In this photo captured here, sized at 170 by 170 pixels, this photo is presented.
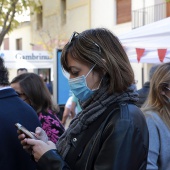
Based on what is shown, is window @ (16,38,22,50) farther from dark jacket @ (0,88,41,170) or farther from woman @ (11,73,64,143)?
dark jacket @ (0,88,41,170)

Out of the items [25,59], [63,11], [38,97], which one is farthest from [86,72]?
[63,11]

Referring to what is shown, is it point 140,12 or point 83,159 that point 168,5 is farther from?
point 83,159

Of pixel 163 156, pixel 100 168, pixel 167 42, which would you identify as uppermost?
pixel 167 42

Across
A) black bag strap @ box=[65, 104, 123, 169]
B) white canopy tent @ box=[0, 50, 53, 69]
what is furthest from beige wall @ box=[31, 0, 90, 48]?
black bag strap @ box=[65, 104, 123, 169]

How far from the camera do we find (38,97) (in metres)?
3.92

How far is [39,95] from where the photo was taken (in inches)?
154

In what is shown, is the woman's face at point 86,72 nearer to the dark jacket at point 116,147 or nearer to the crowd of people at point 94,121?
the crowd of people at point 94,121

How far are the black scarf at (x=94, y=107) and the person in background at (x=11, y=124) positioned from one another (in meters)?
0.38

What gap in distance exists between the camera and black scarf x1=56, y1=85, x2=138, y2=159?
1.94m

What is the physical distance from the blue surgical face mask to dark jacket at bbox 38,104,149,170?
193mm

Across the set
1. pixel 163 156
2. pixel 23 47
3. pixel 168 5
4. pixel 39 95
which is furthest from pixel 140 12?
pixel 163 156

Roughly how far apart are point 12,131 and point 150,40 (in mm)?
3492

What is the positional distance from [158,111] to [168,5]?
15.8 meters

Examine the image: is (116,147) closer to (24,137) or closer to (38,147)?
(38,147)
